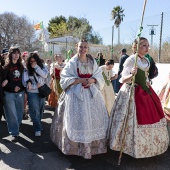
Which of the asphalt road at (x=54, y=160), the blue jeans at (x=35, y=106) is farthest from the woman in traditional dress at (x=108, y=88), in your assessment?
the asphalt road at (x=54, y=160)

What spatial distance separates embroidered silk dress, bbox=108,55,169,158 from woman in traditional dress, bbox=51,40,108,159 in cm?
21

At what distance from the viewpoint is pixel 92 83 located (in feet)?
12.9

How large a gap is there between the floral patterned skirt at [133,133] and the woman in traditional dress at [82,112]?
0.22 metres

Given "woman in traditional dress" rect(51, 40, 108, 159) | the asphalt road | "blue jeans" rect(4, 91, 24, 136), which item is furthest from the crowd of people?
"blue jeans" rect(4, 91, 24, 136)

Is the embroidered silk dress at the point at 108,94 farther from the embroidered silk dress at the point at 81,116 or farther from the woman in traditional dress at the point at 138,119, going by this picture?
the woman in traditional dress at the point at 138,119

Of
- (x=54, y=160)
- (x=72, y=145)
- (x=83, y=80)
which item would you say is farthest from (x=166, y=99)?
(x=54, y=160)

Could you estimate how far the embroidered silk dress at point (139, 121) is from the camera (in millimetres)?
3592

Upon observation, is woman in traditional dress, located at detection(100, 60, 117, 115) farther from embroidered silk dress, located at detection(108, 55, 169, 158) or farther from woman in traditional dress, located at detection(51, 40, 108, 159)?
embroidered silk dress, located at detection(108, 55, 169, 158)

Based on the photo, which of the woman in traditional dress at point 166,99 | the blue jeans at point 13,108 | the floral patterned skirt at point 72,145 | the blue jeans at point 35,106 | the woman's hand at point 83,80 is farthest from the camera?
the blue jeans at point 35,106

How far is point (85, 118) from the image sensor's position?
3.69 metres

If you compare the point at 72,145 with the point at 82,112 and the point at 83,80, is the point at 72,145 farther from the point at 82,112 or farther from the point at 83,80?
the point at 83,80

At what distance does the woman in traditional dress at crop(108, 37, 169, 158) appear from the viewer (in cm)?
359

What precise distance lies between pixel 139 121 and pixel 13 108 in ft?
7.39

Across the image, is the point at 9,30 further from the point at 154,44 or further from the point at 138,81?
the point at 138,81
